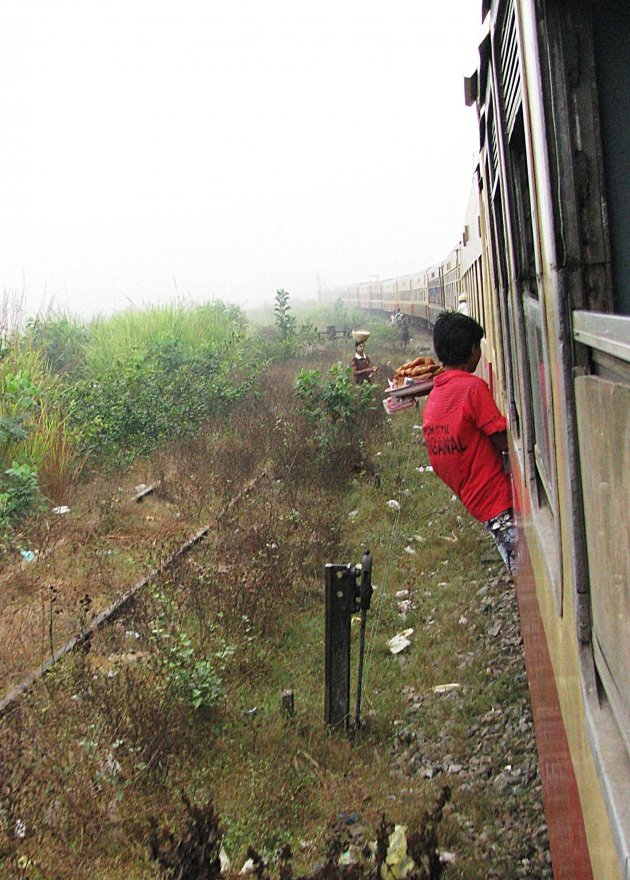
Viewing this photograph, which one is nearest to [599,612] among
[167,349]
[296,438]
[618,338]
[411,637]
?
[618,338]

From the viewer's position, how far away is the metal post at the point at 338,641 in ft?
16.0

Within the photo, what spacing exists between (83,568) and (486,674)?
3447 mm

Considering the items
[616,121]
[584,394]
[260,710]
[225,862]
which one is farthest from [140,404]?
[584,394]

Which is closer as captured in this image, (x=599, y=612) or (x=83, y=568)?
(x=599, y=612)

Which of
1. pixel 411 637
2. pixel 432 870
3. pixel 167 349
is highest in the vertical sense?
pixel 167 349

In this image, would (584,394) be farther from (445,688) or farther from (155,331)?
(155,331)

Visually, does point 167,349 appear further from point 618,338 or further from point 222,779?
point 618,338

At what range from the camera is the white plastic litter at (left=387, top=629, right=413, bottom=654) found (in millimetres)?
5824

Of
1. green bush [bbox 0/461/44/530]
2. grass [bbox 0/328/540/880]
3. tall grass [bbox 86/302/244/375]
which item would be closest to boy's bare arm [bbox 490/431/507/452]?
grass [bbox 0/328/540/880]

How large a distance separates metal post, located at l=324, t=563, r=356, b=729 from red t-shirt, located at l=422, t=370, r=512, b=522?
3.50 feet

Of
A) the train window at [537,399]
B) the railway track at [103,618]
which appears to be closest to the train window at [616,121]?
the train window at [537,399]

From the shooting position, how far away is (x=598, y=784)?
1194mm

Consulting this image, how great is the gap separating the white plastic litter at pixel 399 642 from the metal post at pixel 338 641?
95 centimetres

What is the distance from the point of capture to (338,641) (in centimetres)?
493
